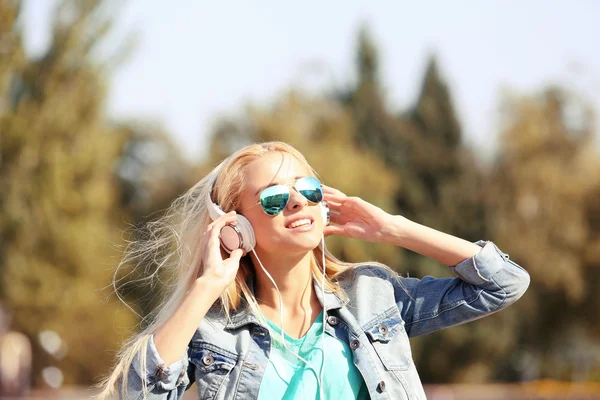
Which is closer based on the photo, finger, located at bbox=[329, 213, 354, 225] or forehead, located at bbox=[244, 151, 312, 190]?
forehead, located at bbox=[244, 151, 312, 190]

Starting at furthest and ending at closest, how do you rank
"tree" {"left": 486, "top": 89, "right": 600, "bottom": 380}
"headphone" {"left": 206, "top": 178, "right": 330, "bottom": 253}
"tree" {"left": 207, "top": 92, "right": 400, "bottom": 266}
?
"tree" {"left": 486, "top": 89, "right": 600, "bottom": 380}, "tree" {"left": 207, "top": 92, "right": 400, "bottom": 266}, "headphone" {"left": 206, "top": 178, "right": 330, "bottom": 253}

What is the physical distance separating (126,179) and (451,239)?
111 feet

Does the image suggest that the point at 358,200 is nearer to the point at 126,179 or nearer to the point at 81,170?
the point at 81,170

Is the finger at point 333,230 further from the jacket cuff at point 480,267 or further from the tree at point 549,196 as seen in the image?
the tree at point 549,196

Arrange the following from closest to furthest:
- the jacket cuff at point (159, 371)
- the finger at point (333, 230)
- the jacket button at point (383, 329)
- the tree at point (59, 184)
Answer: the jacket cuff at point (159, 371)
the jacket button at point (383, 329)
the finger at point (333, 230)
the tree at point (59, 184)

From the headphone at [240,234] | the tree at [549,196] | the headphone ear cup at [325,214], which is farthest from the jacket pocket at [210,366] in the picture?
the tree at [549,196]

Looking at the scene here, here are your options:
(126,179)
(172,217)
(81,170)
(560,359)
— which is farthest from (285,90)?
(172,217)

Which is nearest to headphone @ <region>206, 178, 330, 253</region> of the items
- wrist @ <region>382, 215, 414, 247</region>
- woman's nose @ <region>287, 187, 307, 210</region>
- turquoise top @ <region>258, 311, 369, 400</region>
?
woman's nose @ <region>287, 187, 307, 210</region>

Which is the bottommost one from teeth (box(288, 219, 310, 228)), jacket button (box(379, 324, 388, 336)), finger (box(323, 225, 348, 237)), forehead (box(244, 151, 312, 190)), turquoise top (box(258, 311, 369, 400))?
turquoise top (box(258, 311, 369, 400))

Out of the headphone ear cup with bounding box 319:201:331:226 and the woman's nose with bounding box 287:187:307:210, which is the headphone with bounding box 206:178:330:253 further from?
the woman's nose with bounding box 287:187:307:210

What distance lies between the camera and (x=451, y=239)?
374cm

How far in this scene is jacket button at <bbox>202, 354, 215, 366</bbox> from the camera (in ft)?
11.6

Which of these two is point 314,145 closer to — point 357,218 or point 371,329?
point 357,218

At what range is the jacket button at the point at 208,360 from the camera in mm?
3527
